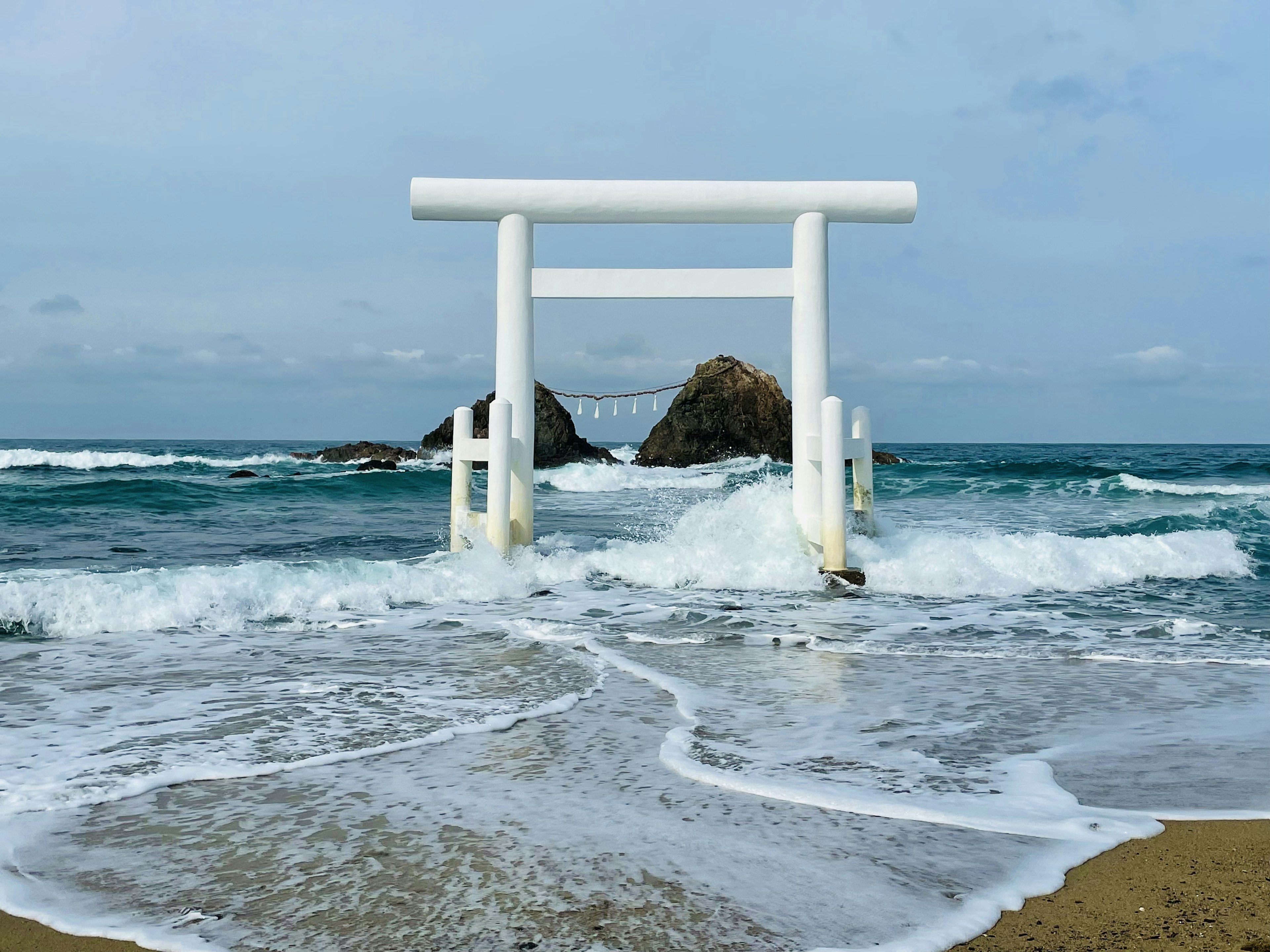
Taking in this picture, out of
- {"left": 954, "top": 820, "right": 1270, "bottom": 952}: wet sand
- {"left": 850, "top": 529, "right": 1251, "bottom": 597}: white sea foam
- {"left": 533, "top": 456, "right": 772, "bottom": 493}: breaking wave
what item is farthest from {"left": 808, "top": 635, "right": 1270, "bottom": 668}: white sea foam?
{"left": 533, "top": 456, "right": 772, "bottom": 493}: breaking wave

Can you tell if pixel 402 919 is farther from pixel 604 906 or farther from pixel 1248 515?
pixel 1248 515

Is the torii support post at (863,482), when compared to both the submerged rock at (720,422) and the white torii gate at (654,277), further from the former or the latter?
the submerged rock at (720,422)

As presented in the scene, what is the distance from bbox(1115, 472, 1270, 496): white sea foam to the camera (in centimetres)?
1930

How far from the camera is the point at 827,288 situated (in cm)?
795

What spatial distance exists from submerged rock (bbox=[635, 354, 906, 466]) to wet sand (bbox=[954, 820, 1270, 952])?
2733cm

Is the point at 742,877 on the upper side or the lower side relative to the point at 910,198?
lower

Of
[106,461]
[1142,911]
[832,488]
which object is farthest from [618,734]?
[106,461]

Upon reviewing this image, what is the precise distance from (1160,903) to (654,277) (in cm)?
617

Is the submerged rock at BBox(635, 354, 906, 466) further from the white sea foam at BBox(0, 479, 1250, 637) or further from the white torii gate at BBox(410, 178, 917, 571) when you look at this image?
the white torii gate at BBox(410, 178, 917, 571)

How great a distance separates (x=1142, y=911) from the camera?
213 centimetres

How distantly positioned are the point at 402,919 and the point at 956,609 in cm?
574

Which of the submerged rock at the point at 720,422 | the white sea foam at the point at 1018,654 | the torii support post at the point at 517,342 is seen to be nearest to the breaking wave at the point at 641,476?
the submerged rock at the point at 720,422

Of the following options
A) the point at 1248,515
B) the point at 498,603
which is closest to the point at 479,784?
the point at 498,603

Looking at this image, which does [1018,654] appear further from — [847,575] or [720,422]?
[720,422]
